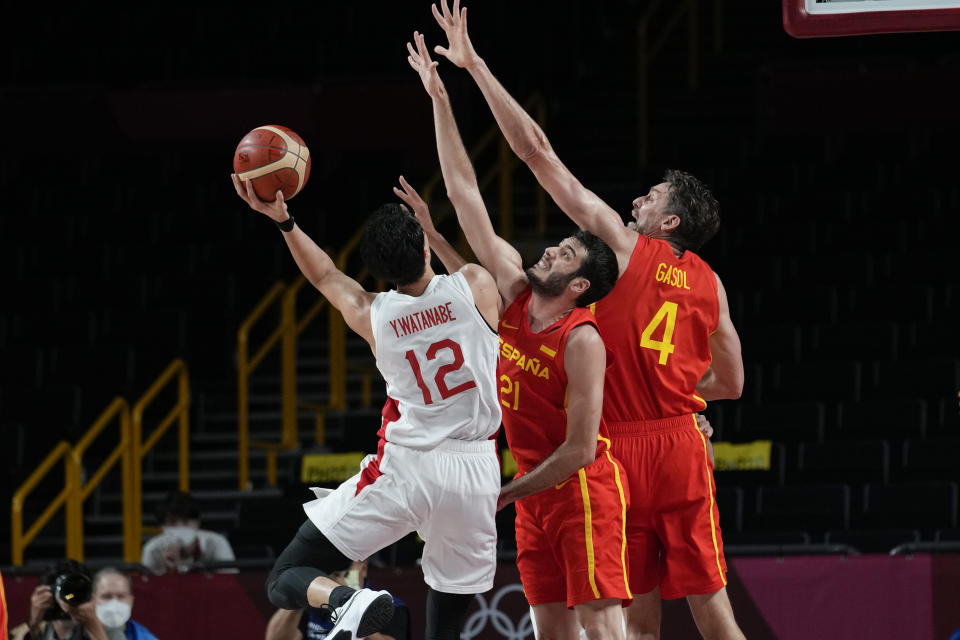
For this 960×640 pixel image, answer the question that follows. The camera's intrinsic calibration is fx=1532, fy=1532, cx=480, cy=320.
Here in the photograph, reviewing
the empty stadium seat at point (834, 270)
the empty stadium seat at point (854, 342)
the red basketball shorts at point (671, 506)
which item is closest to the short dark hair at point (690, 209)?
the red basketball shorts at point (671, 506)

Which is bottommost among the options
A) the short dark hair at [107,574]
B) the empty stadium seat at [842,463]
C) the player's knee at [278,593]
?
the short dark hair at [107,574]

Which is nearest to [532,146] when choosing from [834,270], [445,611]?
[445,611]

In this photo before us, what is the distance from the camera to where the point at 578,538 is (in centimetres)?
592

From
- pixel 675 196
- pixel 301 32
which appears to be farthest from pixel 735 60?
pixel 675 196

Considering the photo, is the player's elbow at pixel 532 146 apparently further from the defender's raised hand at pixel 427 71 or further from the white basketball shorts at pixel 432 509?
the white basketball shorts at pixel 432 509

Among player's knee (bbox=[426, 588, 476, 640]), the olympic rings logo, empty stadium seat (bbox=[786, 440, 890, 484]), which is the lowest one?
the olympic rings logo

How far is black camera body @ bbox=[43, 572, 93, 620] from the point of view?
8294mm

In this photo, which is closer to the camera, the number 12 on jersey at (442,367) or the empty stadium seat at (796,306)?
the number 12 on jersey at (442,367)

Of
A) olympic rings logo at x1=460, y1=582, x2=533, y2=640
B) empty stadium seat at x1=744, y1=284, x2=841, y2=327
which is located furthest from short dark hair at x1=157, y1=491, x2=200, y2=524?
empty stadium seat at x1=744, y1=284, x2=841, y2=327

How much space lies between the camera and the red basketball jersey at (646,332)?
244 inches

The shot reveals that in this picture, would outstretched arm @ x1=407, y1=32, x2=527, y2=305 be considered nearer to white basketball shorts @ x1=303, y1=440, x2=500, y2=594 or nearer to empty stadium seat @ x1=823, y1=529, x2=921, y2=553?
white basketball shorts @ x1=303, y1=440, x2=500, y2=594

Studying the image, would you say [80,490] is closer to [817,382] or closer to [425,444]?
[817,382]

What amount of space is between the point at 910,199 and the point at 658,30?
559cm

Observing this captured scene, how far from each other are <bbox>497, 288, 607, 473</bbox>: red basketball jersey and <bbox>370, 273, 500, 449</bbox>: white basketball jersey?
157 millimetres
